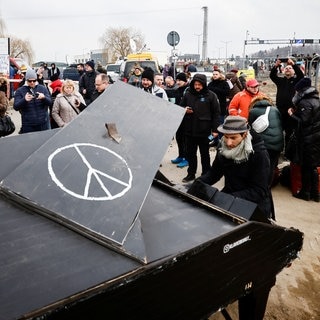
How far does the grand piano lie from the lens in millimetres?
1291

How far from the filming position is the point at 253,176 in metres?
2.96

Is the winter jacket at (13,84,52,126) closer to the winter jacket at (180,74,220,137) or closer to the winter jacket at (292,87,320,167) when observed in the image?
the winter jacket at (180,74,220,137)

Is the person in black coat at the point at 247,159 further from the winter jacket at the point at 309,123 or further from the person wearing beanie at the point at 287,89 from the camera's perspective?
the person wearing beanie at the point at 287,89

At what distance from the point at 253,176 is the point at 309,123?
2432 millimetres

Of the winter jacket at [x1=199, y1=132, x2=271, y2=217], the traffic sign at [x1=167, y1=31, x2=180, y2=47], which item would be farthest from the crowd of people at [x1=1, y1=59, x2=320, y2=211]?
the traffic sign at [x1=167, y1=31, x2=180, y2=47]

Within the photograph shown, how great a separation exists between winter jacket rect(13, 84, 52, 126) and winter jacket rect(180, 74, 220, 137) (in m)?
2.33

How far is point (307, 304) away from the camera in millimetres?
3000

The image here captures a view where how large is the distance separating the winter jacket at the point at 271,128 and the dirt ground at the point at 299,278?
938mm

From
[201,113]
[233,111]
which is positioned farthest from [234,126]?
[233,111]

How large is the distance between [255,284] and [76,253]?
1.13 metres

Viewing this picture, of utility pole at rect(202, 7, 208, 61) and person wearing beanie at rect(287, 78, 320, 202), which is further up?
utility pole at rect(202, 7, 208, 61)

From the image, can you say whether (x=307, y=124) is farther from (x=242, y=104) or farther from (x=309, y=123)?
(x=242, y=104)

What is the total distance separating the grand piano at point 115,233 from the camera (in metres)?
1.29

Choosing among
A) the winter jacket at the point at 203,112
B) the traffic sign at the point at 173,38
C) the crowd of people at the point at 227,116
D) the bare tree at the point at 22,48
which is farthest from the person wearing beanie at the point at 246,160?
the bare tree at the point at 22,48
